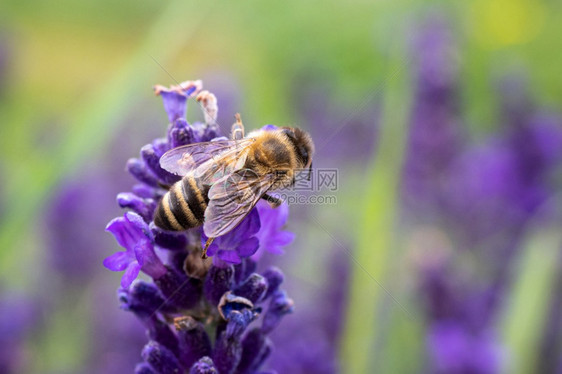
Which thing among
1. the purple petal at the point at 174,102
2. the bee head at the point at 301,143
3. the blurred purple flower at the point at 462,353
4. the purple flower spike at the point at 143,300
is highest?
the blurred purple flower at the point at 462,353

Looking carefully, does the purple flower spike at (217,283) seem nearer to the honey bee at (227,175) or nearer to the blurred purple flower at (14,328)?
the honey bee at (227,175)

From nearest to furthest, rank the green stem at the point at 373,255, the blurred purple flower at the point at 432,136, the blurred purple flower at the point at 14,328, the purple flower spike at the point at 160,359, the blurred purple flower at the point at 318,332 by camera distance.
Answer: the purple flower spike at the point at 160,359, the green stem at the point at 373,255, the blurred purple flower at the point at 318,332, the blurred purple flower at the point at 14,328, the blurred purple flower at the point at 432,136

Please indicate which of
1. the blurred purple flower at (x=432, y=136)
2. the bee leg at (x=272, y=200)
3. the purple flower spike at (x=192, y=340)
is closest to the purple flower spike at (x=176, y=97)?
the bee leg at (x=272, y=200)

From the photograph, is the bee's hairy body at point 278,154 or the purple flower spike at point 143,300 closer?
the purple flower spike at point 143,300

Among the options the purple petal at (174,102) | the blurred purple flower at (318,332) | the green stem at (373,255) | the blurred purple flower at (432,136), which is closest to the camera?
the purple petal at (174,102)

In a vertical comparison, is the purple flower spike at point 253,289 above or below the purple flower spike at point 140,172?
below

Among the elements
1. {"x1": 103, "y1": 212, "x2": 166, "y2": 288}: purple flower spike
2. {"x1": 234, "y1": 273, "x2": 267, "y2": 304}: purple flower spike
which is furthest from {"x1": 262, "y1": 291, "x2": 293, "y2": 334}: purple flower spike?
{"x1": 103, "y1": 212, "x2": 166, "y2": 288}: purple flower spike

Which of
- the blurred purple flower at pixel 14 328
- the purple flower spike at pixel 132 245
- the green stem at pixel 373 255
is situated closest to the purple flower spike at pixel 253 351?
the purple flower spike at pixel 132 245

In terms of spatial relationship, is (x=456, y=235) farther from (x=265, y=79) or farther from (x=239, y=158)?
(x=239, y=158)
